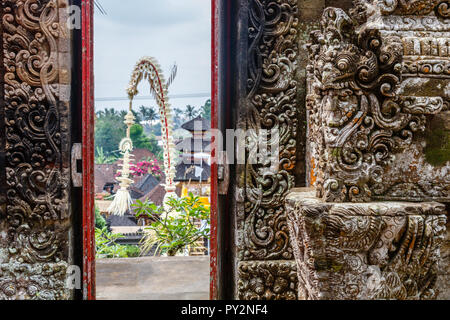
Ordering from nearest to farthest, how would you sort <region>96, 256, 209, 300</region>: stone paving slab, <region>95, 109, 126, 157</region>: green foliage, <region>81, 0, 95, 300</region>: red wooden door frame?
1. <region>81, 0, 95, 300</region>: red wooden door frame
2. <region>96, 256, 209, 300</region>: stone paving slab
3. <region>95, 109, 126, 157</region>: green foliage

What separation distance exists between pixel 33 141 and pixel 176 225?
10.7 feet

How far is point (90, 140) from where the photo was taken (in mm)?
2943

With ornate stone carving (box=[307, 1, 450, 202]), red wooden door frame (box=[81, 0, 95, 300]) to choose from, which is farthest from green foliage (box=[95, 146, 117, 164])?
ornate stone carving (box=[307, 1, 450, 202])

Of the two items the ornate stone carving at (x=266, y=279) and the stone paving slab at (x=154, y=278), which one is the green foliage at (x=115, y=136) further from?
the ornate stone carving at (x=266, y=279)

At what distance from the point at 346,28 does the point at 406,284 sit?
118 cm

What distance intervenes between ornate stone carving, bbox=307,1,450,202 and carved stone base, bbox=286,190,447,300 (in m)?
0.10

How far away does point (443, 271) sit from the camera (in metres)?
1.72

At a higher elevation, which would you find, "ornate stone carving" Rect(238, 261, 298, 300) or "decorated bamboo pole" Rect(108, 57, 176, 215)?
"decorated bamboo pole" Rect(108, 57, 176, 215)

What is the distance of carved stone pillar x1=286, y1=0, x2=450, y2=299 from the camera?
5.08 ft

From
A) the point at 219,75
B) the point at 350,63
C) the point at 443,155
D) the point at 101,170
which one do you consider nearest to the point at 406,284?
the point at 443,155

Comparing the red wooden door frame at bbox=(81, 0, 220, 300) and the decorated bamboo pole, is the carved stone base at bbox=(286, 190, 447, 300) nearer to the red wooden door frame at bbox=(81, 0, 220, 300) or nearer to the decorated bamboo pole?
the red wooden door frame at bbox=(81, 0, 220, 300)

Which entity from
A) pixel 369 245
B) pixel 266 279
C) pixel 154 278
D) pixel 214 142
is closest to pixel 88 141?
pixel 214 142

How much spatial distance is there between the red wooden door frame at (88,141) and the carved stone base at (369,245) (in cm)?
197

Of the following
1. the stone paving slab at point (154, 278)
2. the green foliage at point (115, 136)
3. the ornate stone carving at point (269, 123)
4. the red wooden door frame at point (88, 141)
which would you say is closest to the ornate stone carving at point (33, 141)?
the red wooden door frame at point (88, 141)
